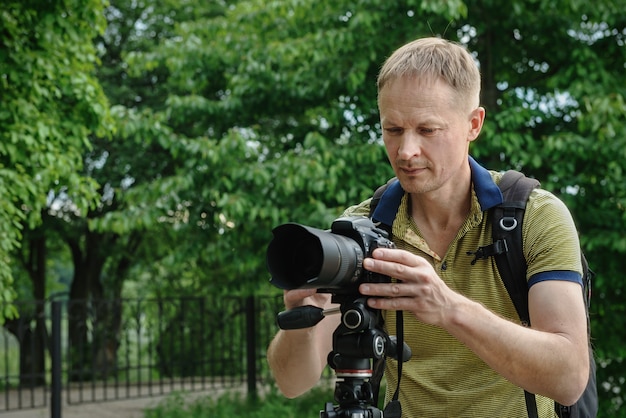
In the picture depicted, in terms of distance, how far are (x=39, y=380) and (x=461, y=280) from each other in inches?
578

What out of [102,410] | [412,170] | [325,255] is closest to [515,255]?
[412,170]

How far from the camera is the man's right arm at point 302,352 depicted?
2279 millimetres

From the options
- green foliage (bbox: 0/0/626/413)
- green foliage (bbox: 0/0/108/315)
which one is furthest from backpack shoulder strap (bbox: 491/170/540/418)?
green foliage (bbox: 0/0/108/315)

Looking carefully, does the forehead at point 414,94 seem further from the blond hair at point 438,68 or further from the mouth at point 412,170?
the mouth at point 412,170

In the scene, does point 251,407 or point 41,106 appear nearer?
point 41,106

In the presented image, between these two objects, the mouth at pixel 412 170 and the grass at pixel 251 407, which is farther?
the grass at pixel 251 407

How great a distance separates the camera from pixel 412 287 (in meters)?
1.85

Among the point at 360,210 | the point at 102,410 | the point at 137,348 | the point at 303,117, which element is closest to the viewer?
the point at 360,210

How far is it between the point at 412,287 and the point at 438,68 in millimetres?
595

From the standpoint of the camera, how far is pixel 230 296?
11031mm

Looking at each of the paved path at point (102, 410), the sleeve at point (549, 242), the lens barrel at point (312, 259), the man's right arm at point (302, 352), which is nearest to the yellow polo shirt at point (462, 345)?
the sleeve at point (549, 242)

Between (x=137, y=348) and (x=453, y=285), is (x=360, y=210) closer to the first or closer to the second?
(x=453, y=285)

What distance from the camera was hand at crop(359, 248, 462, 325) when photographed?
1849 mm

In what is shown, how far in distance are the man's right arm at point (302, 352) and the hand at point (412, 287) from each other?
37 centimetres
